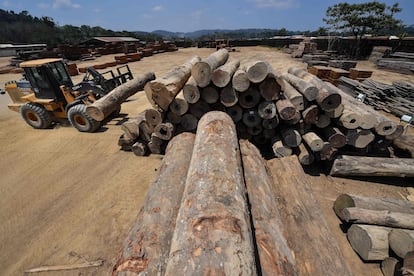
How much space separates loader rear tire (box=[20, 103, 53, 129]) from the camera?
7.33m

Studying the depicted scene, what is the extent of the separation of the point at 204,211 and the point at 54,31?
73.6 metres

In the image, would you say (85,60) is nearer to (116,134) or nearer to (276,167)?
(116,134)

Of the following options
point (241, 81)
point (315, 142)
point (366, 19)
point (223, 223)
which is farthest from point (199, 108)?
point (366, 19)

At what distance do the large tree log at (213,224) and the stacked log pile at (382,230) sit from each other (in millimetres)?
2175

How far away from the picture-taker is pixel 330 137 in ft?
13.9

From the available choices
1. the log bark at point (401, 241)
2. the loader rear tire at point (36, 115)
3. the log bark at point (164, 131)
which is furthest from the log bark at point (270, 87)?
the loader rear tire at point (36, 115)

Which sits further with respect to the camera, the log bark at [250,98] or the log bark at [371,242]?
the log bark at [250,98]

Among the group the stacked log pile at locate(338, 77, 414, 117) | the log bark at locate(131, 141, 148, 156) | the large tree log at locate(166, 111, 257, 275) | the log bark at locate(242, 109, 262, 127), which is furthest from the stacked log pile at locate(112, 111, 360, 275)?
the stacked log pile at locate(338, 77, 414, 117)

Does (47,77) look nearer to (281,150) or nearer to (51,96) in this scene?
(51,96)

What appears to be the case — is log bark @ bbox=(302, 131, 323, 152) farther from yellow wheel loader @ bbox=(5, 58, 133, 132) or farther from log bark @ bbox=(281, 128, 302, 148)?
yellow wheel loader @ bbox=(5, 58, 133, 132)

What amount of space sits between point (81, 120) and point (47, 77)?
5.96ft

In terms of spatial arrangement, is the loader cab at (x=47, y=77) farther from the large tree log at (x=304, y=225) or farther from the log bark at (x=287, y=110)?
the large tree log at (x=304, y=225)

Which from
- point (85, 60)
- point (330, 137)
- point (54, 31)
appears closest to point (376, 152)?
point (330, 137)

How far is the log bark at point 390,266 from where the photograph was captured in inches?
106
